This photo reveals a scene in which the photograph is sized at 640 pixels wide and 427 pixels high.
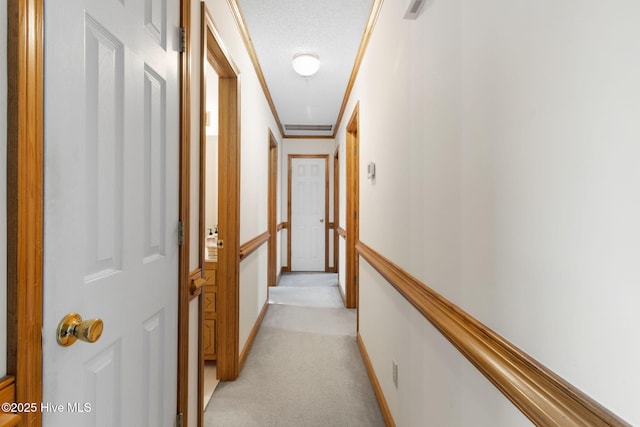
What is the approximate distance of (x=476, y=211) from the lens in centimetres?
82

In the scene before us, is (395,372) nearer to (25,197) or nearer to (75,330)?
(75,330)

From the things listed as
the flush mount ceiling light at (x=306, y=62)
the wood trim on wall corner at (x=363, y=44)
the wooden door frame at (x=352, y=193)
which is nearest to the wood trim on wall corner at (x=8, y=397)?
the wood trim on wall corner at (x=363, y=44)

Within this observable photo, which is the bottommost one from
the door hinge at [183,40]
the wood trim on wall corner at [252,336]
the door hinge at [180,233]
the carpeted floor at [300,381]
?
the carpeted floor at [300,381]

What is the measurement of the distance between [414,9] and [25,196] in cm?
133

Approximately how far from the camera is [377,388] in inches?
79.4

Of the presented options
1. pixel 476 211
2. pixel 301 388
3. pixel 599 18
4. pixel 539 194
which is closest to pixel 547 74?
pixel 599 18

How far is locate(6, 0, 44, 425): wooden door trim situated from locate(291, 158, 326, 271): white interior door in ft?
17.0

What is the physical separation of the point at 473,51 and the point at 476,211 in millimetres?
412

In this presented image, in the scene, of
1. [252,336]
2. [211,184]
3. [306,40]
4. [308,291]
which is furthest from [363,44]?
[308,291]

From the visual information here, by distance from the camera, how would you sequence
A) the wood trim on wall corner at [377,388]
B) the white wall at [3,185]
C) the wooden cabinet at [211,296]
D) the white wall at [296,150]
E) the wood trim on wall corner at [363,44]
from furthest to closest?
the white wall at [296,150]
the wooden cabinet at [211,296]
the wood trim on wall corner at [363,44]
the wood trim on wall corner at [377,388]
the white wall at [3,185]

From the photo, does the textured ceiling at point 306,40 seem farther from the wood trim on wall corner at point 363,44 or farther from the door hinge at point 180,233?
the door hinge at point 180,233

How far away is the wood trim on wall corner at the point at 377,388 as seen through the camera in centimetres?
172

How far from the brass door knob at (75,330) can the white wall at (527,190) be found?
895 millimetres

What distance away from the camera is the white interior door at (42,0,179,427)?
0.68 meters
